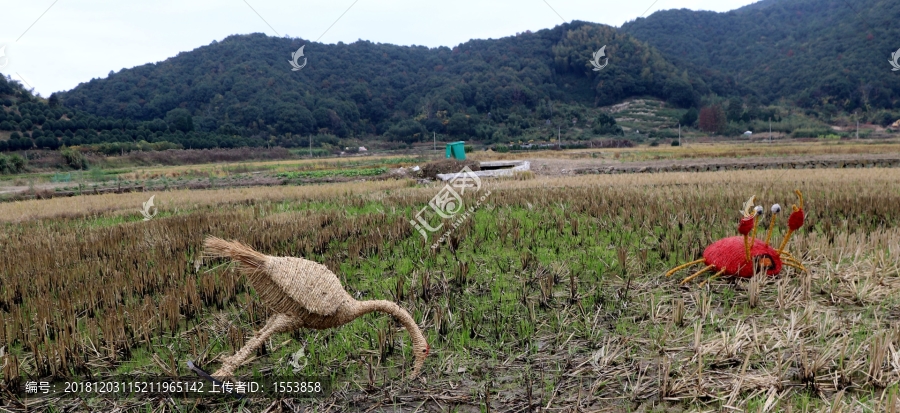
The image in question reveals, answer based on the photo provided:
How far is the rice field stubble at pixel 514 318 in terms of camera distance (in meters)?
2.68

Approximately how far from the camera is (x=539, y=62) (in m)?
75.8

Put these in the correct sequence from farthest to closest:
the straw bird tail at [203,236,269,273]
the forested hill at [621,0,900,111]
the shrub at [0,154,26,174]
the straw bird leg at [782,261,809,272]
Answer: the forested hill at [621,0,900,111], the shrub at [0,154,26,174], the straw bird leg at [782,261,809,272], the straw bird tail at [203,236,269,273]

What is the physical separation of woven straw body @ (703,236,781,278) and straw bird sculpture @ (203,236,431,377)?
2.85m

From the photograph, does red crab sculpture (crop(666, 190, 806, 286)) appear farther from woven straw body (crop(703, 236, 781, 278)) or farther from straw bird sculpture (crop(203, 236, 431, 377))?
straw bird sculpture (crop(203, 236, 431, 377))

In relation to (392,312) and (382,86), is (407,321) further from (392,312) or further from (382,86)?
(382,86)

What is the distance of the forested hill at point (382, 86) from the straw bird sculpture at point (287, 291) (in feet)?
177

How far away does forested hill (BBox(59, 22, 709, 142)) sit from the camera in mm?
58094

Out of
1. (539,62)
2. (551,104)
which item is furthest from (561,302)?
(539,62)

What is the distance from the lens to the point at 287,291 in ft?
8.49

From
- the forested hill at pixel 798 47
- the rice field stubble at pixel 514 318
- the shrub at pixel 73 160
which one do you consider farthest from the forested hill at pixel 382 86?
the rice field stubble at pixel 514 318

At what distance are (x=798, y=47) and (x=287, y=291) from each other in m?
91.6

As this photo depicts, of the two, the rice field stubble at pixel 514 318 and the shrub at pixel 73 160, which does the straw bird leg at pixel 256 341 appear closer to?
the rice field stubble at pixel 514 318

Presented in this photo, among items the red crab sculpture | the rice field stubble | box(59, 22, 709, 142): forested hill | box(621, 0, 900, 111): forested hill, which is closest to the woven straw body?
the red crab sculpture

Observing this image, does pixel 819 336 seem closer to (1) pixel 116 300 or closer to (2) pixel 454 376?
(2) pixel 454 376
